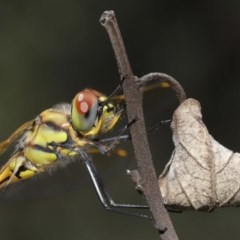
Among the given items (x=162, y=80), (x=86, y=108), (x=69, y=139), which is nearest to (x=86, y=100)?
(x=86, y=108)

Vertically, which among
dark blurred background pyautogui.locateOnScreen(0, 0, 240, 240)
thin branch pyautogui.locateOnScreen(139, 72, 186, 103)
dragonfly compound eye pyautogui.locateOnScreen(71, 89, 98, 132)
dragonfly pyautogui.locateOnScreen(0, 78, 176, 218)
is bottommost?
dark blurred background pyautogui.locateOnScreen(0, 0, 240, 240)

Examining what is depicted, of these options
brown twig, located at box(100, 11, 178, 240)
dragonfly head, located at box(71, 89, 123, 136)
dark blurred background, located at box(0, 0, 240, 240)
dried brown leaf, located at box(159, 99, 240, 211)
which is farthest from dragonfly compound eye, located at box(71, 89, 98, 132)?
dark blurred background, located at box(0, 0, 240, 240)

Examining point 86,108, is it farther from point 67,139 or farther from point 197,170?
point 197,170

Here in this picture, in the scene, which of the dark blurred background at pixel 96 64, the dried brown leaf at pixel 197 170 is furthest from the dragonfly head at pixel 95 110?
the dark blurred background at pixel 96 64

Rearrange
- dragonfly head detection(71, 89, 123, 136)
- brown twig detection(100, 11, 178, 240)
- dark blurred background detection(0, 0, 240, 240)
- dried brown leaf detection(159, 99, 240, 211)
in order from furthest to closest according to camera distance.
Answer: dark blurred background detection(0, 0, 240, 240) < dragonfly head detection(71, 89, 123, 136) < dried brown leaf detection(159, 99, 240, 211) < brown twig detection(100, 11, 178, 240)

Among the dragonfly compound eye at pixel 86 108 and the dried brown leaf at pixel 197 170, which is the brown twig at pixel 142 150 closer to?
the dried brown leaf at pixel 197 170

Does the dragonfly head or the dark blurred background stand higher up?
the dragonfly head

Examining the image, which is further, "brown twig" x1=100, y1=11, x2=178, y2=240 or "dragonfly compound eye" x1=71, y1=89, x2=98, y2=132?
"dragonfly compound eye" x1=71, y1=89, x2=98, y2=132

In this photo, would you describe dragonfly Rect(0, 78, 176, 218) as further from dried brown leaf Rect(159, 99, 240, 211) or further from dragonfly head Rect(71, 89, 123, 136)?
dried brown leaf Rect(159, 99, 240, 211)
